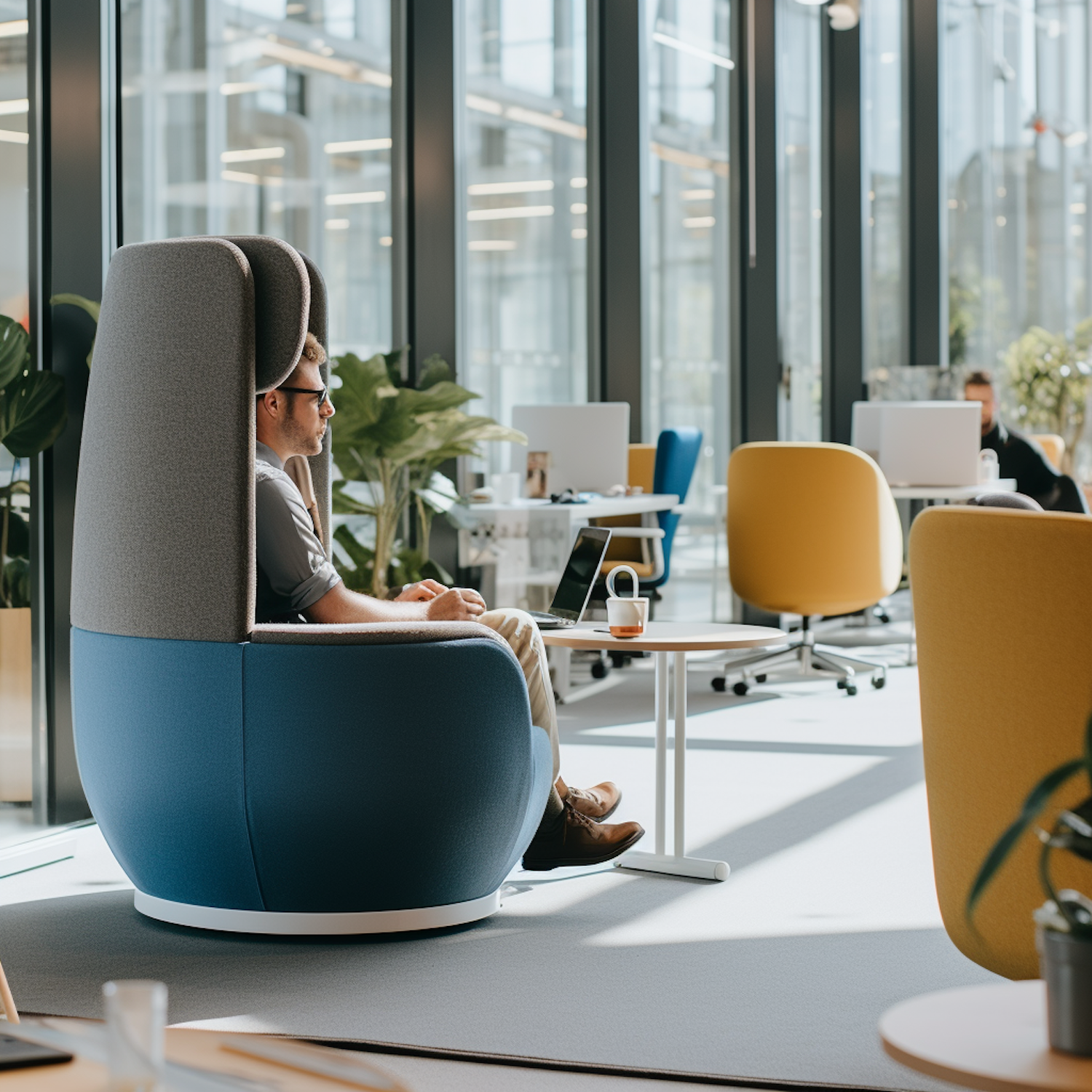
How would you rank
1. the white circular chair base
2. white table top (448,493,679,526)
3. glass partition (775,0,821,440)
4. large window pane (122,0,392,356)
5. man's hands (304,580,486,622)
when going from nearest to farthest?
the white circular chair base → man's hands (304,580,486,622) → large window pane (122,0,392,356) → white table top (448,493,679,526) → glass partition (775,0,821,440)

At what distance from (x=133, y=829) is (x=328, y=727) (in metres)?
0.55

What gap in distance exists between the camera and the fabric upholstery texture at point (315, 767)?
3.20m

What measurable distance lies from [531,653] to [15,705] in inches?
63.2

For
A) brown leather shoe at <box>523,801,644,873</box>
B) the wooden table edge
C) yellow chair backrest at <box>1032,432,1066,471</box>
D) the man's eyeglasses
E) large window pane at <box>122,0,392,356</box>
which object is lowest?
brown leather shoe at <box>523,801,644,873</box>

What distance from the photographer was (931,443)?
27.5 feet

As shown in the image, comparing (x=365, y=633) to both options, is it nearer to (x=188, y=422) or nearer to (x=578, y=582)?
(x=188, y=422)

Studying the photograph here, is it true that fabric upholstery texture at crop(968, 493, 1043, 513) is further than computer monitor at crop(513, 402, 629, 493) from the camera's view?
No

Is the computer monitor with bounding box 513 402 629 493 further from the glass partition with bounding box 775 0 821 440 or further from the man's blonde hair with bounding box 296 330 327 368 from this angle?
the man's blonde hair with bounding box 296 330 327 368

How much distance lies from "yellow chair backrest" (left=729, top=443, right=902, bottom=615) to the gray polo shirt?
3.55 metres

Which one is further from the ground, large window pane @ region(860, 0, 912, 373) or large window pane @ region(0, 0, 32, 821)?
large window pane @ region(860, 0, 912, 373)

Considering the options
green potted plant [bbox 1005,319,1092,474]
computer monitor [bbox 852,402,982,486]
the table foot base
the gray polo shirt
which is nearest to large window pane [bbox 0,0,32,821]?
the gray polo shirt

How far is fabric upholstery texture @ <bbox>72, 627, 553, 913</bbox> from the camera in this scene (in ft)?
10.5

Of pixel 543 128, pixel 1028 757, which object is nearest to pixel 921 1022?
pixel 1028 757

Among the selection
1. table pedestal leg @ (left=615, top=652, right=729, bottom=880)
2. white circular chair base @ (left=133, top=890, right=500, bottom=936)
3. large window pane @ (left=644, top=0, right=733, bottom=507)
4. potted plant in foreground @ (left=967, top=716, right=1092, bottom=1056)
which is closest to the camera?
potted plant in foreground @ (left=967, top=716, right=1092, bottom=1056)
